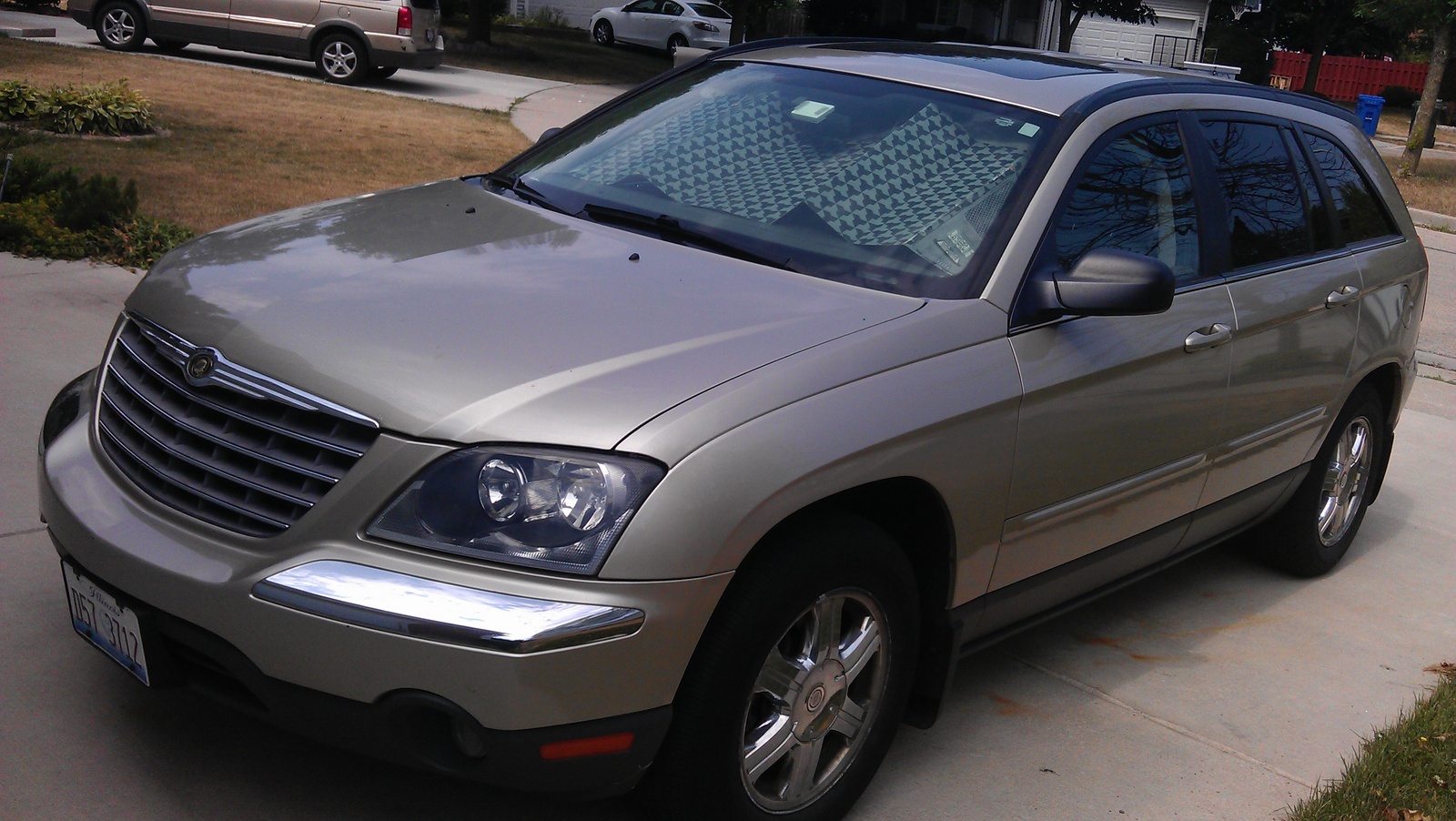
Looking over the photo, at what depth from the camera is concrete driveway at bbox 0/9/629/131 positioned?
60.8 feet

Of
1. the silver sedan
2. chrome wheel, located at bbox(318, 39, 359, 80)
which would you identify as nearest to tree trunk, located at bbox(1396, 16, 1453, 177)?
the silver sedan

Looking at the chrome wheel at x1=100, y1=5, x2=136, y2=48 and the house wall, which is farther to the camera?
the house wall

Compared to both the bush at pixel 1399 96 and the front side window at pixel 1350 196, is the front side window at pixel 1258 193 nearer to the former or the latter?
the front side window at pixel 1350 196

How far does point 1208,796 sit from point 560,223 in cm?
235

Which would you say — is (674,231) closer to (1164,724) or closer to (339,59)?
(1164,724)

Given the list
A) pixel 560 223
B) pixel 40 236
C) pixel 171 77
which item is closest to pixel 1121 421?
pixel 560 223

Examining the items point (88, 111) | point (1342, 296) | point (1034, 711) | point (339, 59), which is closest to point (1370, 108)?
point (339, 59)

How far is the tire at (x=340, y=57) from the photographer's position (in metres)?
19.1

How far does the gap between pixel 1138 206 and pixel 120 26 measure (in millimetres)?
18443

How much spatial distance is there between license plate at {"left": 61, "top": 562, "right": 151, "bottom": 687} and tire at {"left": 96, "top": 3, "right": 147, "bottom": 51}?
18.0 meters

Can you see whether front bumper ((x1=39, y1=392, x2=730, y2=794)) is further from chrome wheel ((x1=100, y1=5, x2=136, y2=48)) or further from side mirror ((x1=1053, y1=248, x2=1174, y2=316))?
chrome wheel ((x1=100, y1=5, x2=136, y2=48))

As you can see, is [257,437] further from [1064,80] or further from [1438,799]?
[1438,799]

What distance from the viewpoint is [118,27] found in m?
19.0

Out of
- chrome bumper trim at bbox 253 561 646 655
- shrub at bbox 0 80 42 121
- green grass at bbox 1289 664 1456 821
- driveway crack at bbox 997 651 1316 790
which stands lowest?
driveway crack at bbox 997 651 1316 790
